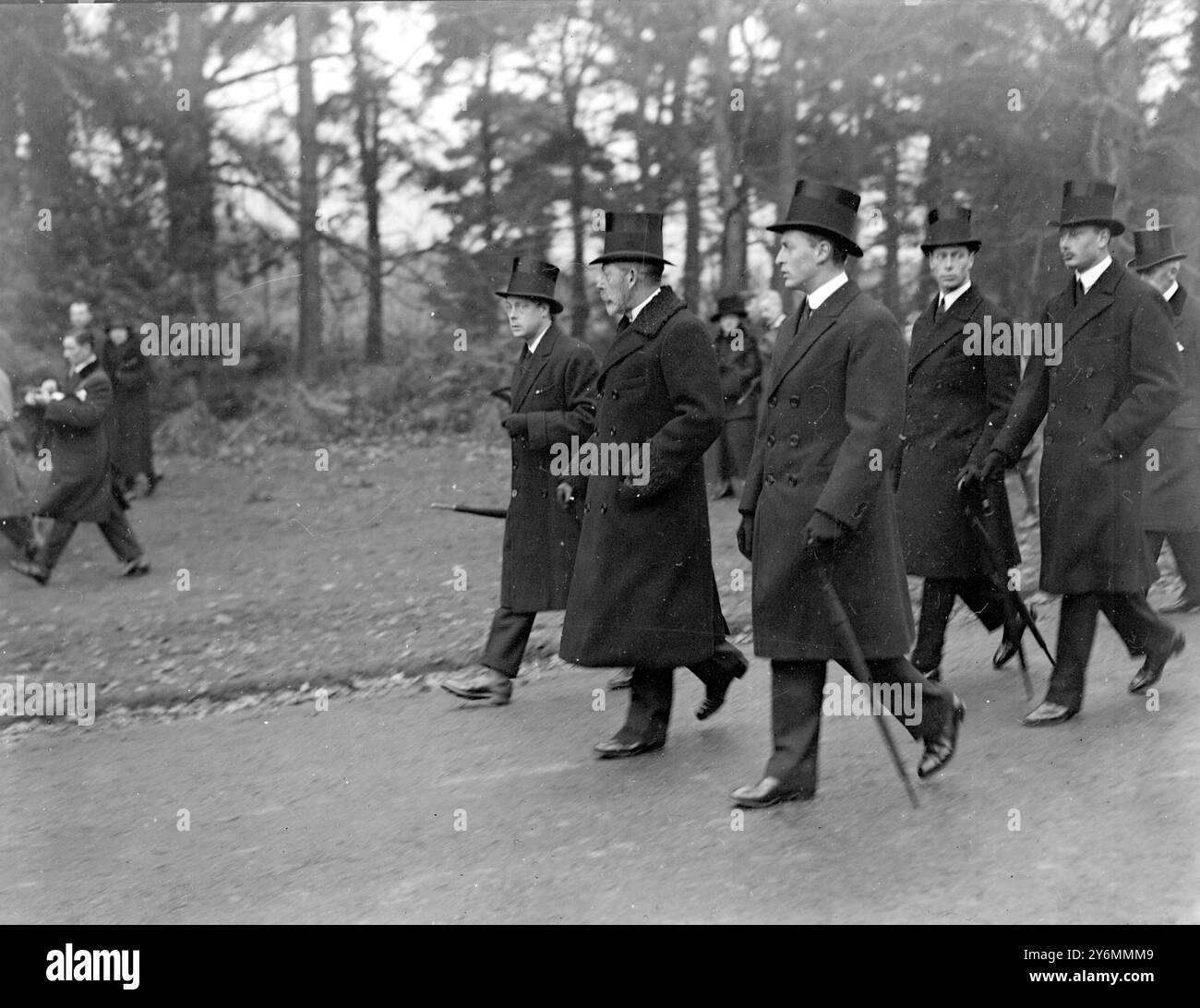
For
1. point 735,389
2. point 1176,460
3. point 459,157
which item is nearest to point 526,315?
point 1176,460

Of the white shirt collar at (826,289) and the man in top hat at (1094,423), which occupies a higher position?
the white shirt collar at (826,289)

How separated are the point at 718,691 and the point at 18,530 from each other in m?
6.77

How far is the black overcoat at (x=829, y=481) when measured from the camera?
17.6 feet

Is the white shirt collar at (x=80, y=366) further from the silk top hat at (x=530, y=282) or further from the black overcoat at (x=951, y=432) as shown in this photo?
the black overcoat at (x=951, y=432)

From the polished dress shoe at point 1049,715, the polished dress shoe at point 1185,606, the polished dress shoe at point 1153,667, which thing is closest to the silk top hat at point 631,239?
the polished dress shoe at point 1049,715

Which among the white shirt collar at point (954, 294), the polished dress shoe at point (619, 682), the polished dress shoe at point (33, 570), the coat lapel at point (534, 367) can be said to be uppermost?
the white shirt collar at point (954, 294)

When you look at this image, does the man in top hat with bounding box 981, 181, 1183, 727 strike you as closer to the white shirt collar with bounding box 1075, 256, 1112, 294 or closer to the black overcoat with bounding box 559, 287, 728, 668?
the white shirt collar with bounding box 1075, 256, 1112, 294

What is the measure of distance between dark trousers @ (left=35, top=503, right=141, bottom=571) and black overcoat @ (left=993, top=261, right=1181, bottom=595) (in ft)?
23.9

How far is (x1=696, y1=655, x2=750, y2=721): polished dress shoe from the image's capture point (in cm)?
668

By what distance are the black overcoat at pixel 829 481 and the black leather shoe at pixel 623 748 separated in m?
0.98

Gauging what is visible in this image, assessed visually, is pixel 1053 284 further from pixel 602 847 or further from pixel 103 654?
pixel 602 847

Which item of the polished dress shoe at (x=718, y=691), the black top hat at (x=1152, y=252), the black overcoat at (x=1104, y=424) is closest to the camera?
the black overcoat at (x=1104, y=424)

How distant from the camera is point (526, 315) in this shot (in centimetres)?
746

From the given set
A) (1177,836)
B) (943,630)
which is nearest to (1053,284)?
(943,630)
